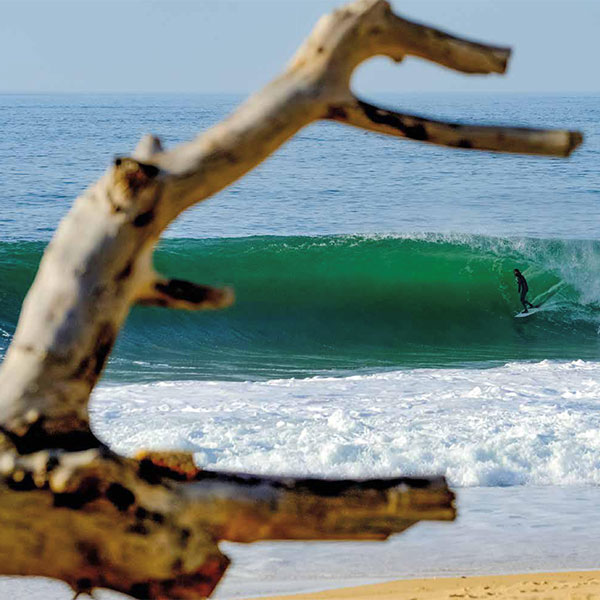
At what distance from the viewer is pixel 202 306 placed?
98.3 inches

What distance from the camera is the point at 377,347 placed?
1446cm

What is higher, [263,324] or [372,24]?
[372,24]

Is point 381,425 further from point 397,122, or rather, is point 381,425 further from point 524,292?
point 524,292

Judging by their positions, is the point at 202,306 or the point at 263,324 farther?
the point at 263,324

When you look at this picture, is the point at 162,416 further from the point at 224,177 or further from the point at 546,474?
the point at 224,177

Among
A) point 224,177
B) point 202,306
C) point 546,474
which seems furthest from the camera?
point 546,474

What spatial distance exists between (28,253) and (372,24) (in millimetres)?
16943

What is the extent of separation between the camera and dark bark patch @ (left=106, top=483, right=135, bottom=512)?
220cm

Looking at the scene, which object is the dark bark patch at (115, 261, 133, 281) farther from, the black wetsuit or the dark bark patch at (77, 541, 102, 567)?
→ the black wetsuit

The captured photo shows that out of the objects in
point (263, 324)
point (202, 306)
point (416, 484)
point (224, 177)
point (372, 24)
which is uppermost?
point (372, 24)

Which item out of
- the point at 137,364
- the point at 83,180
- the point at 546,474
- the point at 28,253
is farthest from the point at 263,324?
the point at 83,180

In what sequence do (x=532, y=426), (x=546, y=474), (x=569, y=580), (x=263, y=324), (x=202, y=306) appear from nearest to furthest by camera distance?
(x=202, y=306) → (x=569, y=580) → (x=546, y=474) → (x=532, y=426) → (x=263, y=324)

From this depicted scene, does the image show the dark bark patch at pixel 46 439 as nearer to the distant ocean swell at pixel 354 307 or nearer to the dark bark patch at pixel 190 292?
the dark bark patch at pixel 190 292

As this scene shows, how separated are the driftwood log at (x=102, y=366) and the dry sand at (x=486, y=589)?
98.8 inches
